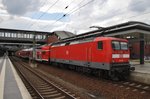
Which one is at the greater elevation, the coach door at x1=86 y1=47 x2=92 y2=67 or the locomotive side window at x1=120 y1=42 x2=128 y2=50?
the locomotive side window at x1=120 y1=42 x2=128 y2=50

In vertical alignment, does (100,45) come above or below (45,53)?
above

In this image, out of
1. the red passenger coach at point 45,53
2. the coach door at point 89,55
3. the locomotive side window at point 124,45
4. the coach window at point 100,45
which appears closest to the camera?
the coach window at point 100,45

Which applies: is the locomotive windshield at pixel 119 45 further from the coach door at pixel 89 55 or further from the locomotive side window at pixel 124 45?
the coach door at pixel 89 55

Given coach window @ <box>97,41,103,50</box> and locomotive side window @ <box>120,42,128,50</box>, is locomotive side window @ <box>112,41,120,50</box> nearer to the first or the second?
locomotive side window @ <box>120,42,128,50</box>

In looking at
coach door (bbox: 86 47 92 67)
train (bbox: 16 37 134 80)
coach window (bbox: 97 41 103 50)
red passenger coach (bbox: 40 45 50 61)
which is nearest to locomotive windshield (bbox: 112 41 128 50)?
train (bbox: 16 37 134 80)

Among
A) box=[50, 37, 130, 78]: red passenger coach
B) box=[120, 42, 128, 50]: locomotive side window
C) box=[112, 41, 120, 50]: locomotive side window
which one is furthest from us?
box=[120, 42, 128, 50]: locomotive side window

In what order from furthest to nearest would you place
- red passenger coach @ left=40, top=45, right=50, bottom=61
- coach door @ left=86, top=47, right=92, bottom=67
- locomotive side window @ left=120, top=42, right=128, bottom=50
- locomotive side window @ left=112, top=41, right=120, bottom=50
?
red passenger coach @ left=40, top=45, right=50, bottom=61 < coach door @ left=86, top=47, right=92, bottom=67 < locomotive side window @ left=120, top=42, right=128, bottom=50 < locomotive side window @ left=112, top=41, right=120, bottom=50

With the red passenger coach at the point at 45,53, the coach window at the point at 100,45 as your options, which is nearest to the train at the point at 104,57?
the coach window at the point at 100,45

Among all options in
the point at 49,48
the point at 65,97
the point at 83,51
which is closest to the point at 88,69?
the point at 83,51

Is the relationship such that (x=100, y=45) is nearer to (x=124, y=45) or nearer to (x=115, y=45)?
(x=115, y=45)

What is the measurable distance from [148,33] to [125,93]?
1309cm

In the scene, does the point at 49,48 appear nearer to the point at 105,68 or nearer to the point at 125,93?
the point at 105,68

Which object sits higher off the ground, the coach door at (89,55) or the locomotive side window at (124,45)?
the locomotive side window at (124,45)

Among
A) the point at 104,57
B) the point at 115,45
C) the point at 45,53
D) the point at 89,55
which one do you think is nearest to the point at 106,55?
the point at 104,57
